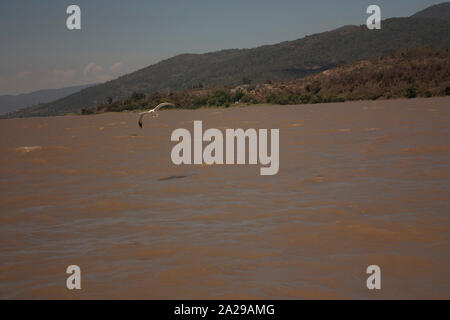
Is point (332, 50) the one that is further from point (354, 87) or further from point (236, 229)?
point (236, 229)

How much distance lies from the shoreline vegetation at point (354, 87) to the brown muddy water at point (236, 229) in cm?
5599

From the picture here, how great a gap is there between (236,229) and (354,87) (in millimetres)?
75802

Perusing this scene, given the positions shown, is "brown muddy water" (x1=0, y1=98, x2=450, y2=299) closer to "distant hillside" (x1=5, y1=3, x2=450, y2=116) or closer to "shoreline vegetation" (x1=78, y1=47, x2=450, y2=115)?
"shoreline vegetation" (x1=78, y1=47, x2=450, y2=115)

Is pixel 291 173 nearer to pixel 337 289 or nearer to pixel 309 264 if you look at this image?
pixel 309 264

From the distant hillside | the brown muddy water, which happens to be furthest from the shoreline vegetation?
the distant hillside

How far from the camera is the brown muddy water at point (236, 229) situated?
6.11 metres

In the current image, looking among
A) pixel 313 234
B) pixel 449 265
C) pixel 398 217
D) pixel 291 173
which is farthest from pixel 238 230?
pixel 291 173

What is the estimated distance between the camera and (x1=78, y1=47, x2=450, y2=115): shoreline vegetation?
71562mm

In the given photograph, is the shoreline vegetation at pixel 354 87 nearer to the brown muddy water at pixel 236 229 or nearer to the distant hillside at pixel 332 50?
the brown muddy water at pixel 236 229

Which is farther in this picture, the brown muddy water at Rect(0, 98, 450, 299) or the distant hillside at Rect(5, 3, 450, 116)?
the distant hillside at Rect(5, 3, 450, 116)

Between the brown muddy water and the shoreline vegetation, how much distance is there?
2204 inches

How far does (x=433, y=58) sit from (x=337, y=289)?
282 feet

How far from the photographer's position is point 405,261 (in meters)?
6.49

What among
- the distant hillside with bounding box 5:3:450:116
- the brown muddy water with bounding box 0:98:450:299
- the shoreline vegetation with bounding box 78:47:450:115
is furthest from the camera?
the distant hillside with bounding box 5:3:450:116
